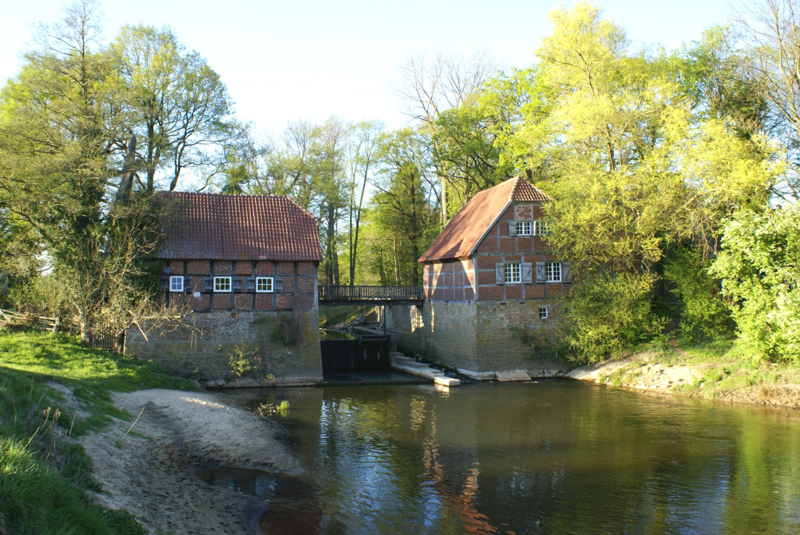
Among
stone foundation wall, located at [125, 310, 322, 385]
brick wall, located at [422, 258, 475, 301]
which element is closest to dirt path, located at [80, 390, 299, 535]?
stone foundation wall, located at [125, 310, 322, 385]

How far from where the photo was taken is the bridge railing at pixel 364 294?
23000 millimetres

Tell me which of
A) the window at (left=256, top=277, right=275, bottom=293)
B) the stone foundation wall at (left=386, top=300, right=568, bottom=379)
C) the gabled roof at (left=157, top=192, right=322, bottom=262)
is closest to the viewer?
the gabled roof at (left=157, top=192, right=322, bottom=262)

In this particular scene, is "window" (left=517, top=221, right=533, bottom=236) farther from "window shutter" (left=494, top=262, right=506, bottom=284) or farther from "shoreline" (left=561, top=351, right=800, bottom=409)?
"shoreline" (left=561, top=351, right=800, bottom=409)

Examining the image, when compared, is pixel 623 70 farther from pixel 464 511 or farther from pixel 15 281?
pixel 15 281

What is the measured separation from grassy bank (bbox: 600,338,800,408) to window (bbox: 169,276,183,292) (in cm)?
1482

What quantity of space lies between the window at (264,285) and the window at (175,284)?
253 centimetres

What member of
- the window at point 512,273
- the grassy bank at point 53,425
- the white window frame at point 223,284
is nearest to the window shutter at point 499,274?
the window at point 512,273

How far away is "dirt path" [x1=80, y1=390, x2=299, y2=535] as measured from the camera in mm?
7711

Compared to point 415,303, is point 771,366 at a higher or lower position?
lower

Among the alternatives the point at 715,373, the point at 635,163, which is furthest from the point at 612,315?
the point at 635,163

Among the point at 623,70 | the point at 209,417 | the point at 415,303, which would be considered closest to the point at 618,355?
the point at 415,303

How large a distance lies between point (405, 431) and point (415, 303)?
12.4 meters

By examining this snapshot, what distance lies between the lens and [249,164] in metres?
28.2

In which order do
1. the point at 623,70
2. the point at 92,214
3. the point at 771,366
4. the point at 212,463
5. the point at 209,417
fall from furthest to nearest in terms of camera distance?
the point at 623,70, the point at 92,214, the point at 771,366, the point at 209,417, the point at 212,463
